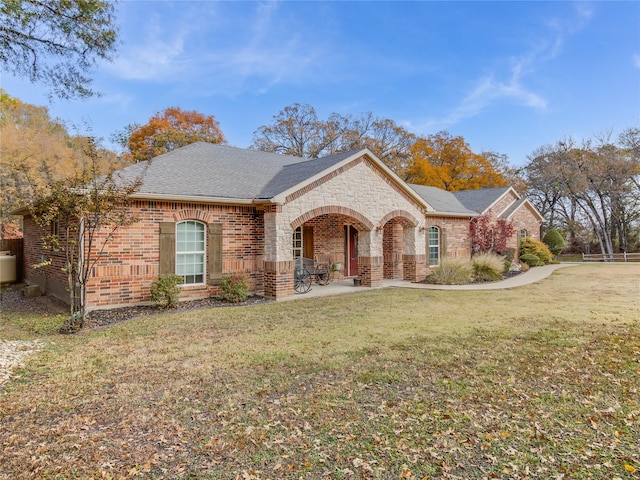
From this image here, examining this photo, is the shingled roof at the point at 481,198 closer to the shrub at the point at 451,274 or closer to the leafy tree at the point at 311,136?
the shrub at the point at 451,274

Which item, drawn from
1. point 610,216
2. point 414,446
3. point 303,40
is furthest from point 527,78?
point 610,216

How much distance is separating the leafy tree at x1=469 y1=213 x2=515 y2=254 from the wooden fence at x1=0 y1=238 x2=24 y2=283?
21330 mm

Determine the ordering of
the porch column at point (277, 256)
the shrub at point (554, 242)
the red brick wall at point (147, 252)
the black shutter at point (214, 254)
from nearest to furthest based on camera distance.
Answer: the red brick wall at point (147, 252) → the black shutter at point (214, 254) → the porch column at point (277, 256) → the shrub at point (554, 242)

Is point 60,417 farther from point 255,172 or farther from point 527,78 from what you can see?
point 527,78

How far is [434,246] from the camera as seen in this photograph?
58.1ft

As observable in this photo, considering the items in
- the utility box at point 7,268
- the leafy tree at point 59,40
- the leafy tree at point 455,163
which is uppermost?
the leafy tree at point 455,163

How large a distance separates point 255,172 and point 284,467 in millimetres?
11602

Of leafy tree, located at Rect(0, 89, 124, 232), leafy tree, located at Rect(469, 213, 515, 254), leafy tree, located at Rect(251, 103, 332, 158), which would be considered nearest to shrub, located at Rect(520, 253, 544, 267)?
leafy tree, located at Rect(469, 213, 515, 254)

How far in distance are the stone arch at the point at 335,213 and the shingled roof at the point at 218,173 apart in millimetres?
1040

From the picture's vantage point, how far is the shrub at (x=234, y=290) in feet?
34.3

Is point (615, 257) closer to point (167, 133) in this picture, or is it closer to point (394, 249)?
point (394, 249)

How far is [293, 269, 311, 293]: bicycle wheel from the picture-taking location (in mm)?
12277

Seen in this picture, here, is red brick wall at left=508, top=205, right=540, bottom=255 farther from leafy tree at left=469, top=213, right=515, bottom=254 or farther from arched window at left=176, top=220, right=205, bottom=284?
arched window at left=176, top=220, right=205, bottom=284

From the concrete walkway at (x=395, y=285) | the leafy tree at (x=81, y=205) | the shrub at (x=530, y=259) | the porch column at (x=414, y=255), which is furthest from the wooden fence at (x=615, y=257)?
the leafy tree at (x=81, y=205)
